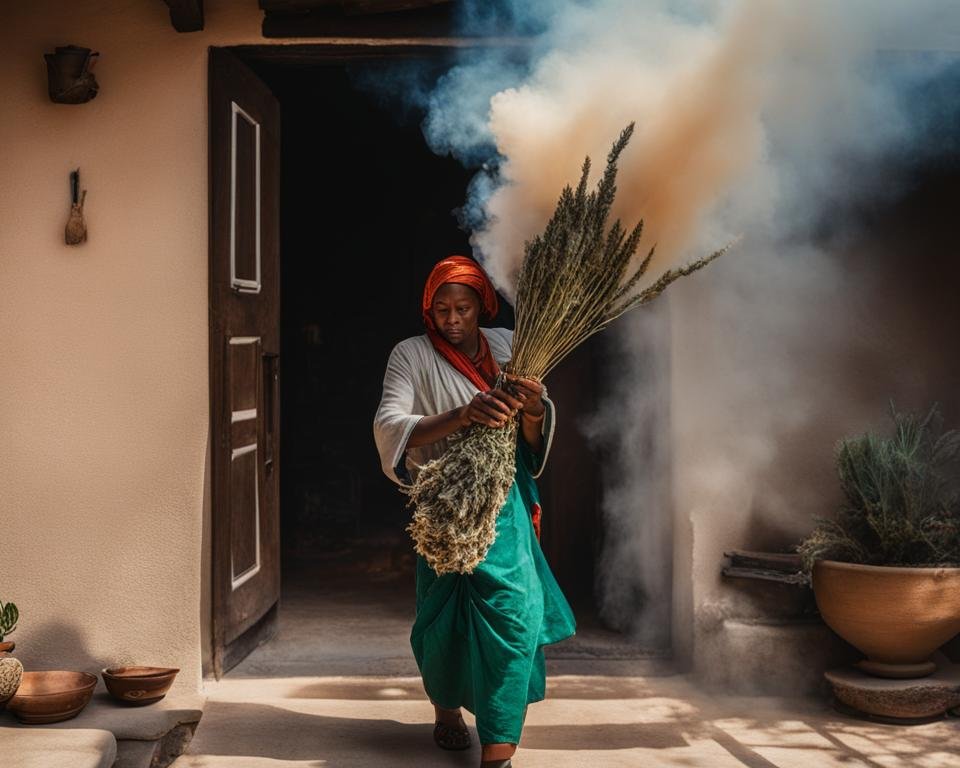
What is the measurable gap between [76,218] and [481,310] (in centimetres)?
191

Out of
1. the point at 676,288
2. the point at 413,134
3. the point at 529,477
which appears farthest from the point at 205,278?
the point at 413,134

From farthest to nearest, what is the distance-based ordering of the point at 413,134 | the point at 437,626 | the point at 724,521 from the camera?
1. the point at 413,134
2. the point at 724,521
3. the point at 437,626

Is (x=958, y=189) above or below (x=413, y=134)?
below

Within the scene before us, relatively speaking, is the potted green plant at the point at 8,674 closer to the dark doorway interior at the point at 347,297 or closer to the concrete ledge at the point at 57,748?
the concrete ledge at the point at 57,748

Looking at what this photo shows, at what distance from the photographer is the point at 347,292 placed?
8.39 metres

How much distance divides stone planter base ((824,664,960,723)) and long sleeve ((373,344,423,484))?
2.09 metres

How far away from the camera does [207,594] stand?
14.1 feet

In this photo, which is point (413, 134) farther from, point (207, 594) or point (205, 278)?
point (207, 594)

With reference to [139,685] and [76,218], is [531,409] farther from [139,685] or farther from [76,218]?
[76,218]

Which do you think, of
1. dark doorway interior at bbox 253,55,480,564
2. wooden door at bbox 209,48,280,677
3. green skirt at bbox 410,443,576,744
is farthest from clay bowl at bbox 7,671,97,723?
dark doorway interior at bbox 253,55,480,564

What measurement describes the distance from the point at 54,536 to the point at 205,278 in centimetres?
126

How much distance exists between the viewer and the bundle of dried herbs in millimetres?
3018

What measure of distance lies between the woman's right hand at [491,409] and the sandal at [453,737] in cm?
122

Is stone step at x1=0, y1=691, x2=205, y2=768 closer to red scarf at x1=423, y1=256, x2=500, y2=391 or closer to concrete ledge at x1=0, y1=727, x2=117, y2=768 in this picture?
concrete ledge at x1=0, y1=727, x2=117, y2=768
